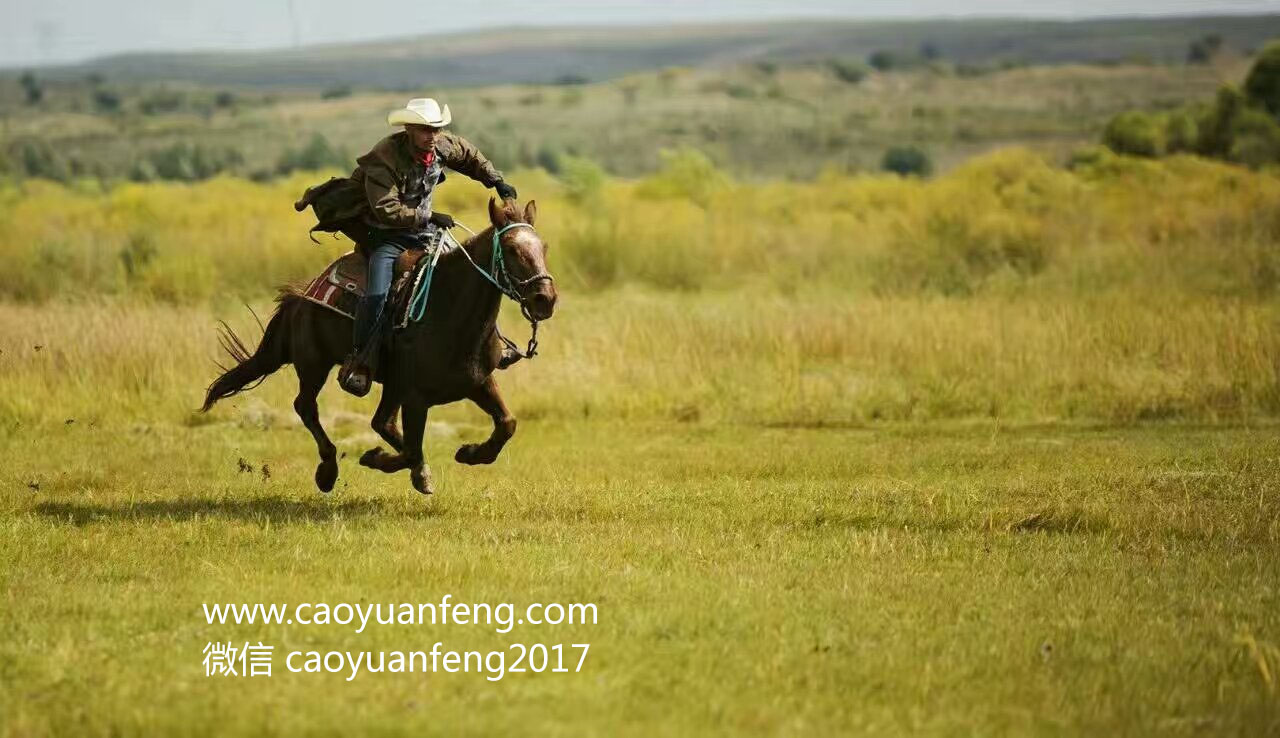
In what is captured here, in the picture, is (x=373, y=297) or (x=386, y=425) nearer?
(x=373, y=297)

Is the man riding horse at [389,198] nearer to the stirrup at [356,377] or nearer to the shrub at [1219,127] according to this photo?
the stirrup at [356,377]

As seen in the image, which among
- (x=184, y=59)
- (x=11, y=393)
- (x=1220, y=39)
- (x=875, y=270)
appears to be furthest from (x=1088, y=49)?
(x=11, y=393)

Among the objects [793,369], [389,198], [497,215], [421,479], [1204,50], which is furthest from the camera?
[1204,50]

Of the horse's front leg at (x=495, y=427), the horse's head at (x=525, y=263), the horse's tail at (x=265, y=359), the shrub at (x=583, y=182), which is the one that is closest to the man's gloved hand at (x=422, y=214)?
the horse's head at (x=525, y=263)

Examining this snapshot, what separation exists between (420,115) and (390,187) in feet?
1.74

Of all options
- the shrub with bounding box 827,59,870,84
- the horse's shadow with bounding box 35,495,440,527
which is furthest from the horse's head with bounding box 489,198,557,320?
the shrub with bounding box 827,59,870,84

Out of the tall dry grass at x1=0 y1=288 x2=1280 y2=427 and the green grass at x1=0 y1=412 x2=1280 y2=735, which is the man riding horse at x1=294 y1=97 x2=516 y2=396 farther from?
the tall dry grass at x1=0 y1=288 x2=1280 y2=427

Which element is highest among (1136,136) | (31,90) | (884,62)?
(1136,136)

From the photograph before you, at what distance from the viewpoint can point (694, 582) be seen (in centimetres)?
1053

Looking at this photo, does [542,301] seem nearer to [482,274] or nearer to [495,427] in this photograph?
[482,274]

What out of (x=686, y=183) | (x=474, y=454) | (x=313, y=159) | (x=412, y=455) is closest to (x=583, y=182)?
(x=686, y=183)

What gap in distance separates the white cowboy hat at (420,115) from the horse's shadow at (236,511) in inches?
104

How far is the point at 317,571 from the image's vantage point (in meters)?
10.8

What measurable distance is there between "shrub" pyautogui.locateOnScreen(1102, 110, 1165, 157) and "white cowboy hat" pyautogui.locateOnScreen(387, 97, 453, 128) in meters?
40.6
